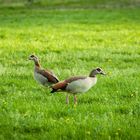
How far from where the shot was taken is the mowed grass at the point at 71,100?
10.4 metres

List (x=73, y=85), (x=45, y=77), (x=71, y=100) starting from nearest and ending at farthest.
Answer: (x=73, y=85), (x=71, y=100), (x=45, y=77)

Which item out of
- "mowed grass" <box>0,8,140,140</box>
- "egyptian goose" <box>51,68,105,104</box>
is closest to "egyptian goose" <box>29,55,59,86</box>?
"mowed grass" <box>0,8,140,140</box>

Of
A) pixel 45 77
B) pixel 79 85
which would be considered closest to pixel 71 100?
pixel 45 77

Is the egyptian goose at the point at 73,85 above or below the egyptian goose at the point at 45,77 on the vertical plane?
below

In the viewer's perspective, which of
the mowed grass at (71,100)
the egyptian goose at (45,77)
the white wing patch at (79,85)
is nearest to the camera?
the mowed grass at (71,100)

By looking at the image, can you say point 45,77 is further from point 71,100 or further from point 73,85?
point 73,85

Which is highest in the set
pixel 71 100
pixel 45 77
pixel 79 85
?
pixel 45 77

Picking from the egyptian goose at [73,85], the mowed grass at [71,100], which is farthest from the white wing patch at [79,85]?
the mowed grass at [71,100]

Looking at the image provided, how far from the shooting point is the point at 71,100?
43.6ft

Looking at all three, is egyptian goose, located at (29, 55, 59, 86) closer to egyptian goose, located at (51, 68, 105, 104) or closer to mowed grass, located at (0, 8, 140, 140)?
mowed grass, located at (0, 8, 140, 140)

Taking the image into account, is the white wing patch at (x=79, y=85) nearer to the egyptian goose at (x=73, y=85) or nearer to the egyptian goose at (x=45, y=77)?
the egyptian goose at (x=73, y=85)

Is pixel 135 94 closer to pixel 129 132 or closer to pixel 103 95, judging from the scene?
pixel 103 95

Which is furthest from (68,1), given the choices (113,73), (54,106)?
(54,106)

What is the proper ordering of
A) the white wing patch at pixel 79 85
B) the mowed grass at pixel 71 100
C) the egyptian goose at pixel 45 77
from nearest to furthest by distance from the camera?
1. the mowed grass at pixel 71 100
2. the white wing patch at pixel 79 85
3. the egyptian goose at pixel 45 77
